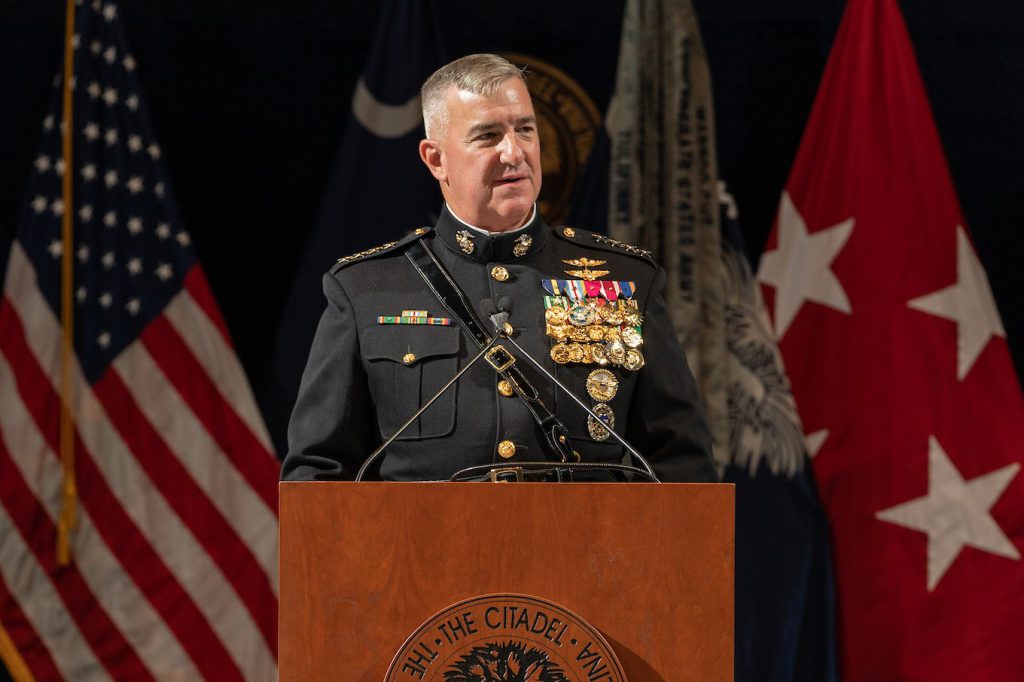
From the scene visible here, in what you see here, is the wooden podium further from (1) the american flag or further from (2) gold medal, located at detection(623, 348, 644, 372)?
(1) the american flag

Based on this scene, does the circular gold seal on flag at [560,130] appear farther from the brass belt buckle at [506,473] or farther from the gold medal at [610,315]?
the brass belt buckle at [506,473]

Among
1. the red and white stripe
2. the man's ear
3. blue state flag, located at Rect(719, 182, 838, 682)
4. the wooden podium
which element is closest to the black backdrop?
the red and white stripe

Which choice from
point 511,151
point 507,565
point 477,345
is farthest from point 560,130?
point 507,565

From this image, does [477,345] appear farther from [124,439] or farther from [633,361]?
[124,439]

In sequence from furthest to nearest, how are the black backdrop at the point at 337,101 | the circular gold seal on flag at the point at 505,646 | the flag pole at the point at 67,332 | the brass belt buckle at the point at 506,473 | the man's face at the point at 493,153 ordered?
1. the black backdrop at the point at 337,101
2. the flag pole at the point at 67,332
3. the man's face at the point at 493,153
4. the brass belt buckle at the point at 506,473
5. the circular gold seal on flag at the point at 505,646

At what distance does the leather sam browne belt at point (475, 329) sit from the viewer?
211 centimetres

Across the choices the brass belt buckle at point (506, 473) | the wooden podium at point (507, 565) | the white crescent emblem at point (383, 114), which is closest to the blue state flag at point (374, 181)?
the white crescent emblem at point (383, 114)

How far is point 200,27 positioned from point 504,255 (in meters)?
2.22

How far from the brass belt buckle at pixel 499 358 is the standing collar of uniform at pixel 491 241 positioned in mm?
218

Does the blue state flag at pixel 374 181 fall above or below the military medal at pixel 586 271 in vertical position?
above

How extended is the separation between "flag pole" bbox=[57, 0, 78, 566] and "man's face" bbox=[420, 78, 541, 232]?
74.2 inches

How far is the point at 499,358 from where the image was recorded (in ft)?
7.04

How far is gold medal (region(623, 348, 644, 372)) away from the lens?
2197 millimetres

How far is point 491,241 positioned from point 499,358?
25cm
